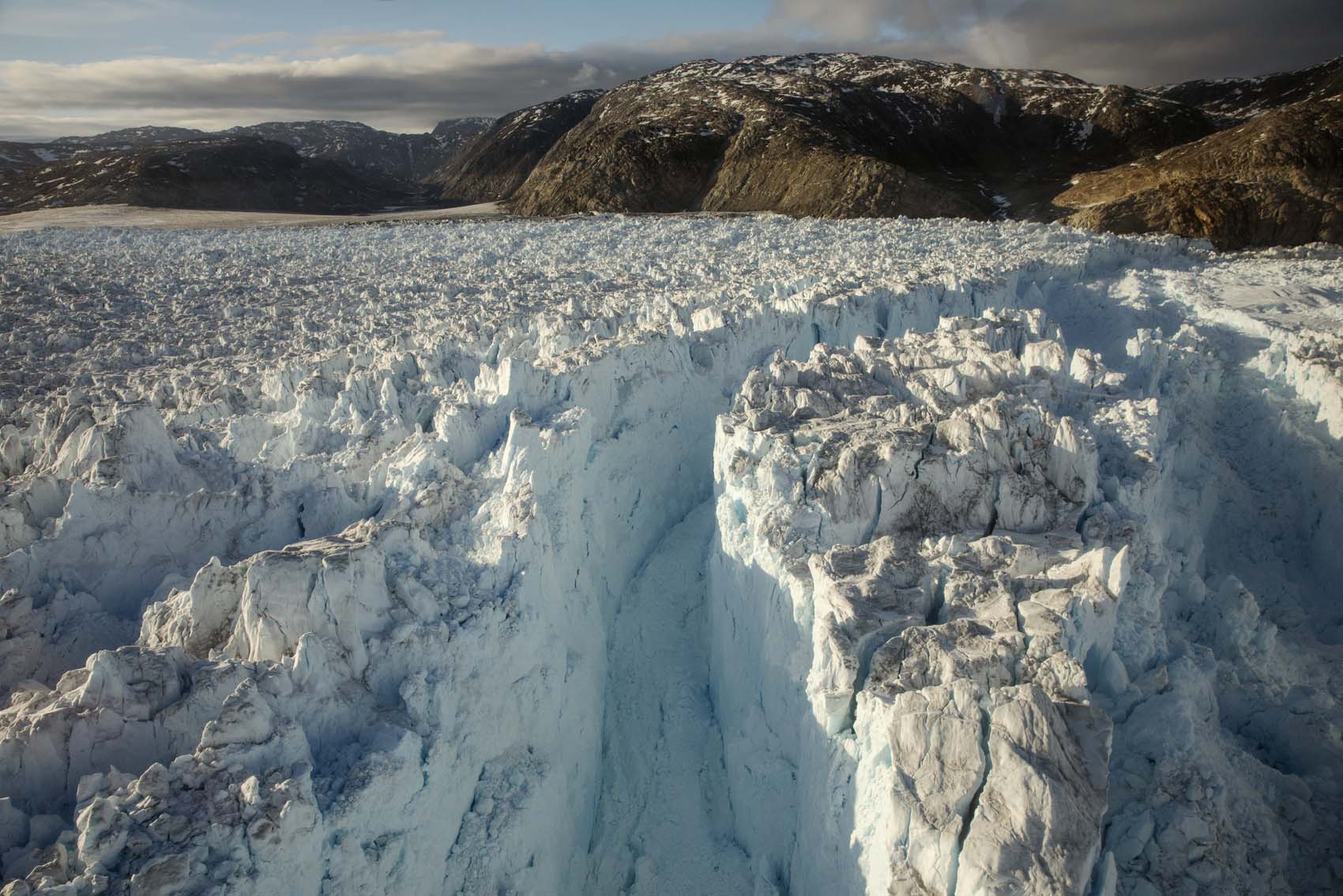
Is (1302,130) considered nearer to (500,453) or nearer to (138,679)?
(500,453)

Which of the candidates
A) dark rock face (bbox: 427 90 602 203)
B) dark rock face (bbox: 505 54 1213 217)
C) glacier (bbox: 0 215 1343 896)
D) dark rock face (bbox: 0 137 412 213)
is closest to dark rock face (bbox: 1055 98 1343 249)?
dark rock face (bbox: 505 54 1213 217)

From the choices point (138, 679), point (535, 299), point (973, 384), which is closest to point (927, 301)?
point (973, 384)

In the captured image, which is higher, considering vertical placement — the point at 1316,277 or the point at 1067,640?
the point at 1316,277

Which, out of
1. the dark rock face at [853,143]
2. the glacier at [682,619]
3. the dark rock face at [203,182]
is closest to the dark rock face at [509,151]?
the dark rock face at [203,182]

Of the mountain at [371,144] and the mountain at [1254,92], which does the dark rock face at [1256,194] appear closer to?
the mountain at [1254,92]

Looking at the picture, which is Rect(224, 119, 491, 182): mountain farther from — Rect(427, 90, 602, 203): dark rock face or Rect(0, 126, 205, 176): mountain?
Rect(427, 90, 602, 203): dark rock face
